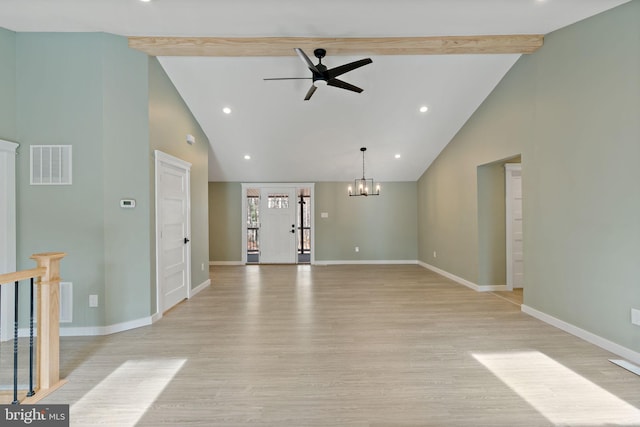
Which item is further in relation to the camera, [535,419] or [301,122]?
[301,122]

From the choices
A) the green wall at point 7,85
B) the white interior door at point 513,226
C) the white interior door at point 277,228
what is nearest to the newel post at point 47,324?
the green wall at point 7,85

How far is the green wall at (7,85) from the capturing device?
10.6 ft

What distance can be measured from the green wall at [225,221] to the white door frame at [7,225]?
4.92 m

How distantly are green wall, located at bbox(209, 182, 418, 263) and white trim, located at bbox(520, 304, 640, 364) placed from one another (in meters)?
4.23

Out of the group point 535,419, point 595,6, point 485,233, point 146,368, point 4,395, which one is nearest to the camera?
point 535,419

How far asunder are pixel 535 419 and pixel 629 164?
2479mm

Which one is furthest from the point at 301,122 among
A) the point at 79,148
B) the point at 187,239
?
the point at 79,148

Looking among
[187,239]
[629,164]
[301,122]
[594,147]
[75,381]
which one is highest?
[301,122]

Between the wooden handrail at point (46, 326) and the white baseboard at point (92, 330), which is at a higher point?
the wooden handrail at point (46, 326)

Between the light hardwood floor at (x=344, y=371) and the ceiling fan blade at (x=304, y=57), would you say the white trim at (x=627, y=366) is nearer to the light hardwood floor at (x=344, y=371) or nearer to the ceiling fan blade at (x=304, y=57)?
the light hardwood floor at (x=344, y=371)

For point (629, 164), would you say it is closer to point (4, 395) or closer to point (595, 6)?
point (595, 6)

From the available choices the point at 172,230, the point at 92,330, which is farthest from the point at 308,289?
the point at 92,330

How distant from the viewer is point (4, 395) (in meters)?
2.22

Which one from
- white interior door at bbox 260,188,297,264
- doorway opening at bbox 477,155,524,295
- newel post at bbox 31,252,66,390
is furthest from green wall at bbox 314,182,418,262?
newel post at bbox 31,252,66,390
